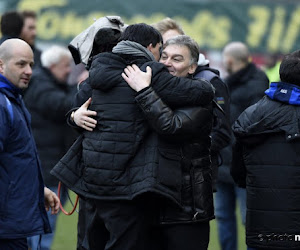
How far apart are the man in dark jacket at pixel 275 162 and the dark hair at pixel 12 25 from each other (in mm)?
3453

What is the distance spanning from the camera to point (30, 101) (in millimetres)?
7602

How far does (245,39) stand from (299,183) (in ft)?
36.8

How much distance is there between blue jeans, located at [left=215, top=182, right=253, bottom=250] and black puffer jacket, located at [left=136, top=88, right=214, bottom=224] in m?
2.81

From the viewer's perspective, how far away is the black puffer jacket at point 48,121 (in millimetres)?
7547

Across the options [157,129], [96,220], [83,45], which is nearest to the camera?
[157,129]

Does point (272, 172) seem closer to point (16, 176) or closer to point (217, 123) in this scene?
point (217, 123)

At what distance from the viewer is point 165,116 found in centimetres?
446

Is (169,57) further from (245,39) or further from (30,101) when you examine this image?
(245,39)

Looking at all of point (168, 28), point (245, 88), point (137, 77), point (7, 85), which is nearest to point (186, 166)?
point (137, 77)

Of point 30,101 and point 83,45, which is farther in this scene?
point 30,101

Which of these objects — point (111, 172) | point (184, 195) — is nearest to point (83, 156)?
point (111, 172)

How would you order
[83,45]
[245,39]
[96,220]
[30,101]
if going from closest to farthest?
1. [96,220]
2. [83,45]
3. [30,101]
4. [245,39]

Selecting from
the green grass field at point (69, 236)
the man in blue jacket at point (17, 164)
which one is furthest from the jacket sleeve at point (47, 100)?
the man in blue jacket at point (17, 164)

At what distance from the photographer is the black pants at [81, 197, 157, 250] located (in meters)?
4.60
